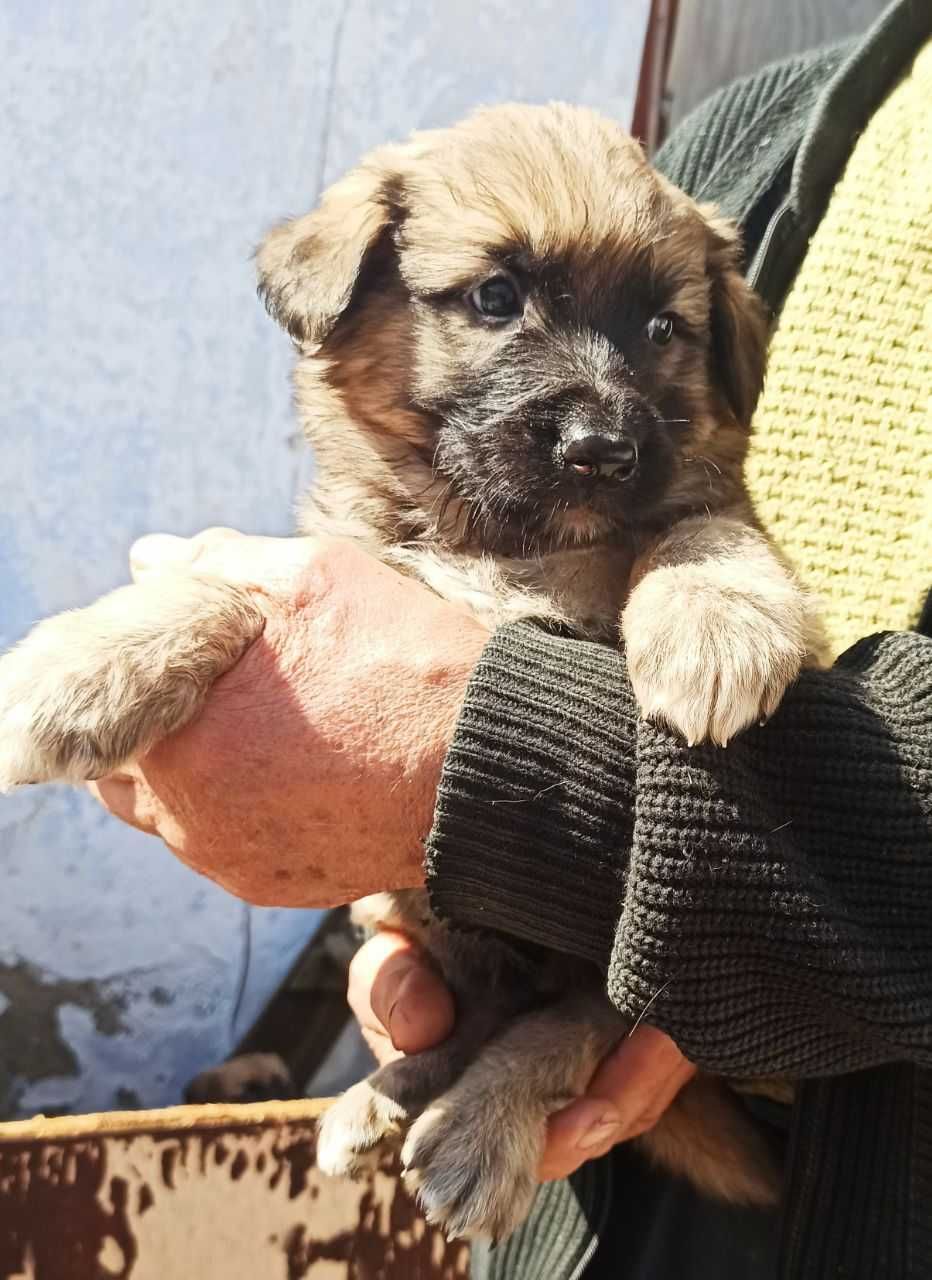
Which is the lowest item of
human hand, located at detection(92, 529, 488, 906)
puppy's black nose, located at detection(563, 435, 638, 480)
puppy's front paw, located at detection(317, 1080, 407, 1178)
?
puppy's front paw, located at detection(317, 1080, 407, 1178)

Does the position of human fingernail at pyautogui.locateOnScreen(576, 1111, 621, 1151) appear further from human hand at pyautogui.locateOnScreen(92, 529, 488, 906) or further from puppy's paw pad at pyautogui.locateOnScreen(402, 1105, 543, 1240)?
human hand at pyautogui.locateOnScreen(92, 529, 488, 906)

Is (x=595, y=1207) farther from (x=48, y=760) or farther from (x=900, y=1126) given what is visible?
(x=48, y=760)

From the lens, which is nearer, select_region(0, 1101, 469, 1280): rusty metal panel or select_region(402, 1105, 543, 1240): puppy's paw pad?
select_region(402, 1105, 543, 1240): puppy's paw pad

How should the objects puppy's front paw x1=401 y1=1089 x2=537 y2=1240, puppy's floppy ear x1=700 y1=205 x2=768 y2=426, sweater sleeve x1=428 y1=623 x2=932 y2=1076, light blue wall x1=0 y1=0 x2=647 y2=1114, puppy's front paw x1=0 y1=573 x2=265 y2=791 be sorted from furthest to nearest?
light blue wall x1=0 y1=0 x2=647 y2=1114
puppy's floppy ear x1=700 y1=205 x2=768 y2=426
puppy's front paw x1=401 y1=1089 x2=537 y2=1240
puppy's front paw x1=0 y1=573 x2=265 y2=791
sweater sleeve x1=428 y1=623 x2=932 y2=1076

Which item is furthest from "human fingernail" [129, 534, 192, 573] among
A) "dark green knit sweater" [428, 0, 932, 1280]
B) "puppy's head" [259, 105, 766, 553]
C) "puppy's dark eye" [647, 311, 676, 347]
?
"puppy's dark eye" [647, 311, 676, 347]

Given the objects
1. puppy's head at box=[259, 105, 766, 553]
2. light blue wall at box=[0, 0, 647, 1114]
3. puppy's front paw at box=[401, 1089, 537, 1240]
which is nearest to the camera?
puppy's front paw at box=[401, 1089, 537, 1240]

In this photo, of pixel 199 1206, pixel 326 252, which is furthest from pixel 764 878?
pixel 199 1206
